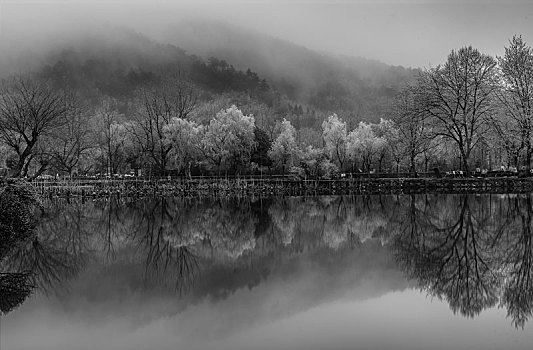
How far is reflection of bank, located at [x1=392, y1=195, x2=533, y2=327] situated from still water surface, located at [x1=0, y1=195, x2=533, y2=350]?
0.16 ft

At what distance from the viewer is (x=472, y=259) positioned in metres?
15.6

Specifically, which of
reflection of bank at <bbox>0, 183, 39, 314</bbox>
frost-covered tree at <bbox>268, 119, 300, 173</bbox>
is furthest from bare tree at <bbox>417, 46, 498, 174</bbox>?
reflection of bank at <bbox>0, 183, 39, 314</bbox>

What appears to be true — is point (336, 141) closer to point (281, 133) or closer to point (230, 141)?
point (281, 133)

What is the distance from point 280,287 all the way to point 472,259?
671 cm

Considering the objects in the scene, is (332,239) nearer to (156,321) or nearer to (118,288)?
(118,288)

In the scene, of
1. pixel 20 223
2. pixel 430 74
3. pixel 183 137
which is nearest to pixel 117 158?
pixel 183 137

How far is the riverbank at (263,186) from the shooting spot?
169 feet

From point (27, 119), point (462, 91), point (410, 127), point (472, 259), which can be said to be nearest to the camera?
point (472, 259)

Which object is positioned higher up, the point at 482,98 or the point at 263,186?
the point at 482,98

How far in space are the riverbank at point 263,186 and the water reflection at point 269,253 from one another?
2234 centimetres

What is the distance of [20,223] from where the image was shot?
24.0 m

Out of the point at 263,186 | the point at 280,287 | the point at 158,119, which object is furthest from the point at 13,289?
the point at 158,119

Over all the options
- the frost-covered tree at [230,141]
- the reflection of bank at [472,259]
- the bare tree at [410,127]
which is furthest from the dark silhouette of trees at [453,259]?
the frost-covered tree at [230,141]

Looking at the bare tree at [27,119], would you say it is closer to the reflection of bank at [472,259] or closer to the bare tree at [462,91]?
the reflection of bank at [472,259]
